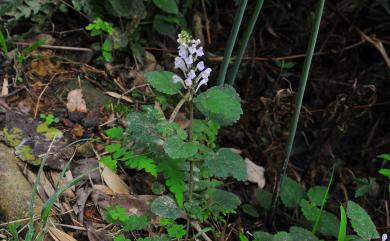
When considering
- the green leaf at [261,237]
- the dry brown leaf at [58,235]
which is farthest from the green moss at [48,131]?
the green leaf at [261,237]

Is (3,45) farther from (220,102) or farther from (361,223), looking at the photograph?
(361,223)

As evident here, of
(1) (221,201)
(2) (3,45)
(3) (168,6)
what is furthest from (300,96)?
(2) (3,45)

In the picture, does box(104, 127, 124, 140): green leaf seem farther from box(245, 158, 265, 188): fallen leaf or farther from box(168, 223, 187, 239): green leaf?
box(245, 158, 265, 188): fallen leaf

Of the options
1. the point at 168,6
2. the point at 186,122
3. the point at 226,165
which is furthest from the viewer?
the point at 168,6

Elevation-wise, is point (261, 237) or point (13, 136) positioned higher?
point (13, 136)

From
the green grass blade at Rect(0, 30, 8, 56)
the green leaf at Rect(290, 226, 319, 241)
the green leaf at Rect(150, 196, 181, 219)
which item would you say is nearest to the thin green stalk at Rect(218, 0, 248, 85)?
the green leaf at Rect(150, 196, 181, 219)
